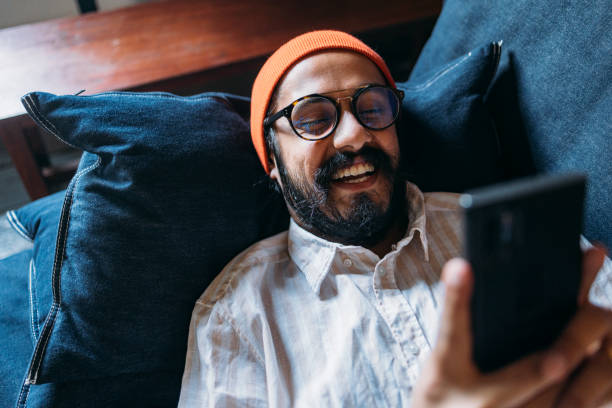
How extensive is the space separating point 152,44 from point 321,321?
124cm

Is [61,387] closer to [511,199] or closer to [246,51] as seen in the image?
[511,199]

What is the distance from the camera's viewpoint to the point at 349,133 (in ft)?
2.90

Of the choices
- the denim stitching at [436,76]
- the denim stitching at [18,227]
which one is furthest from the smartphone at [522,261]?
the denim stitching at [18,227]

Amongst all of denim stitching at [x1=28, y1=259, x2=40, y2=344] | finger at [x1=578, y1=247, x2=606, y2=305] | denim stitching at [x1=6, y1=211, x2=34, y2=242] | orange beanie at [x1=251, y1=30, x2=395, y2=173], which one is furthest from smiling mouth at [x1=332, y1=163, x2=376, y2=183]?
denim stitching at [x1=6, y1=211, x2=34, y2=242]

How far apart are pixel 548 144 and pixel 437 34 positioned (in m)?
0.53

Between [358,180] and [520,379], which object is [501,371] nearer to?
[520,379]

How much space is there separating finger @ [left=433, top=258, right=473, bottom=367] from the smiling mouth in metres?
0.50

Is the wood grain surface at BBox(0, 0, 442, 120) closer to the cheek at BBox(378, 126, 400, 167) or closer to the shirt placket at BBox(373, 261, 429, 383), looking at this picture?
the cheek at BBox(378, 126, 400, 167)

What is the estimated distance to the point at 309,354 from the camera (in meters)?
0.87

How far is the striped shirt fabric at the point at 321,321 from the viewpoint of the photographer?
0.82 metres

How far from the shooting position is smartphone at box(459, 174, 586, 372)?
1.28ft

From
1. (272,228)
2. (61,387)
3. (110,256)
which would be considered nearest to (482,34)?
(272,228)

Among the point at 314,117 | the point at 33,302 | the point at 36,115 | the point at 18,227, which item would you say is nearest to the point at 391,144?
the point at 314,117

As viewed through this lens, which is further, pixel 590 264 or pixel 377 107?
pixel 377 107
